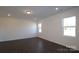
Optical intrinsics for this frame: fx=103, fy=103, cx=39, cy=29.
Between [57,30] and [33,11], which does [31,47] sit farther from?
[33,11]

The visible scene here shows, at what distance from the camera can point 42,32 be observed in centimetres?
235

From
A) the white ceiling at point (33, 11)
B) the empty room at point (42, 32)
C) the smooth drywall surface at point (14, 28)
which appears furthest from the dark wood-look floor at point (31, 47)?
the white ceiling at point (33, 11)

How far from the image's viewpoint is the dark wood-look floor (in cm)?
224

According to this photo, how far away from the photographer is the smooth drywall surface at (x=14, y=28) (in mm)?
2232

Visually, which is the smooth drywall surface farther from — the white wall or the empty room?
the white wall

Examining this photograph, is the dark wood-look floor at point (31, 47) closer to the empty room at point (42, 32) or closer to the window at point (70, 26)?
the empty room at point (42, 32)

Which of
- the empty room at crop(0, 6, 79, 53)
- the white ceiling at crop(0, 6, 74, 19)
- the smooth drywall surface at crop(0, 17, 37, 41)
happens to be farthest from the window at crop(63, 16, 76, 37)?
the smooth drywall surface at crop(0, 17, 37, 41)

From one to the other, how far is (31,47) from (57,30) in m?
0.69
